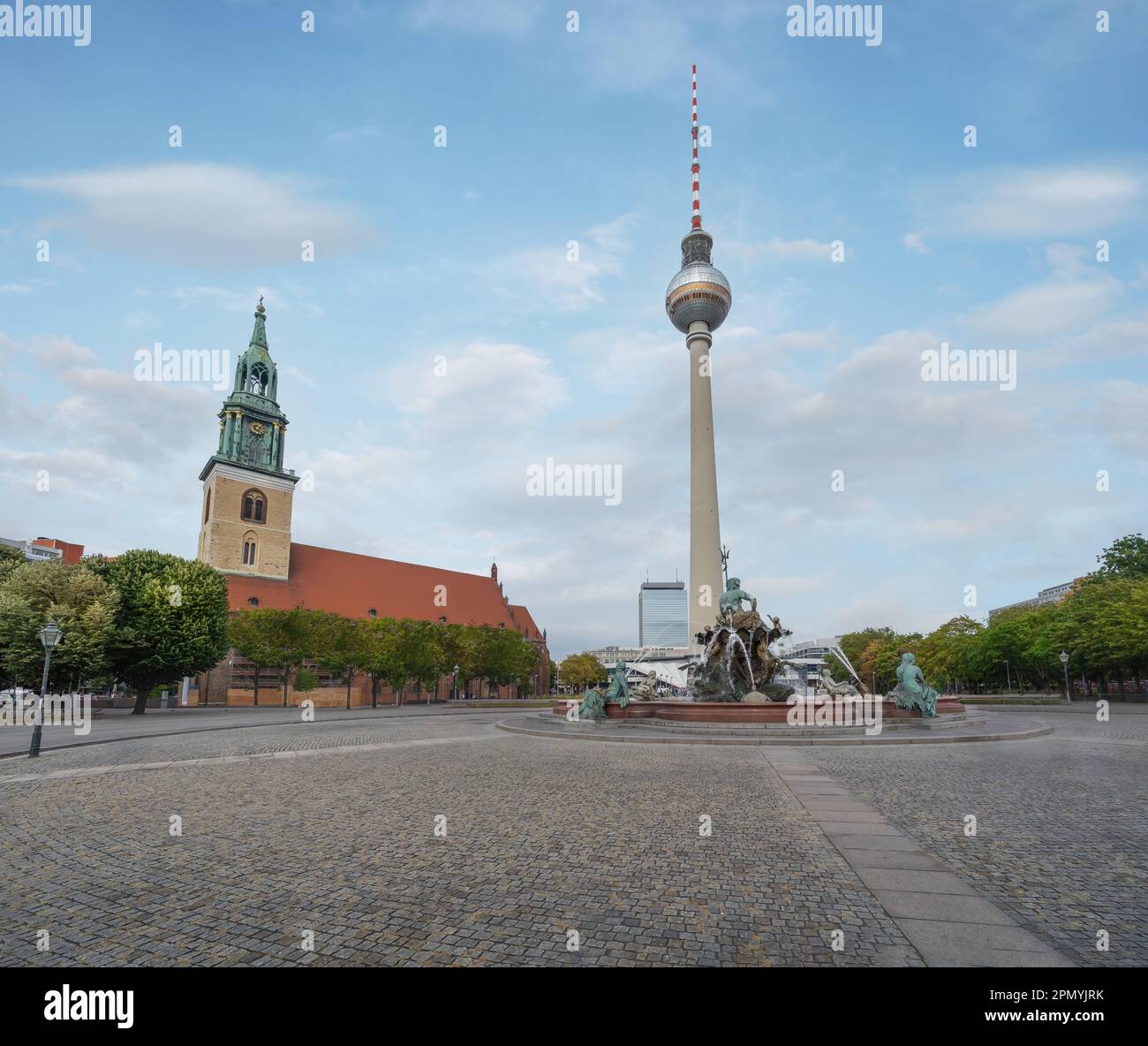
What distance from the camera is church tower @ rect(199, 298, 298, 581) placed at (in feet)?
220

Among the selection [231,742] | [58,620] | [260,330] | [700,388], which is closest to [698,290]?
[700,388]

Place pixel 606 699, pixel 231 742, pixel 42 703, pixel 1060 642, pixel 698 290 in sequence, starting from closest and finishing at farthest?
pixel 42 703 → pixel 231 742 → pixel 606 699 → pixel 1060 642 → pixel 698 290

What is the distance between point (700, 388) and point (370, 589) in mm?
47242

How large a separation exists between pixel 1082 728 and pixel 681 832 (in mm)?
24523

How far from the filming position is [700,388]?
77938 millimetres

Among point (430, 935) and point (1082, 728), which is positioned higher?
point (430, 935)

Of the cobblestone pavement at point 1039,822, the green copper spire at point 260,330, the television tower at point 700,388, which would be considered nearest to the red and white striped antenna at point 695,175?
the television tower at point 700,388

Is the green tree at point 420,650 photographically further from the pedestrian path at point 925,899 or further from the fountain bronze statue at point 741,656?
the pedestrian path at point 925,899

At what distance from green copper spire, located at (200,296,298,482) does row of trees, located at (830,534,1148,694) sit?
70212mm

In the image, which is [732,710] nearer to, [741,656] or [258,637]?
[741,656]

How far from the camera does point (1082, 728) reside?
24.4 meters
